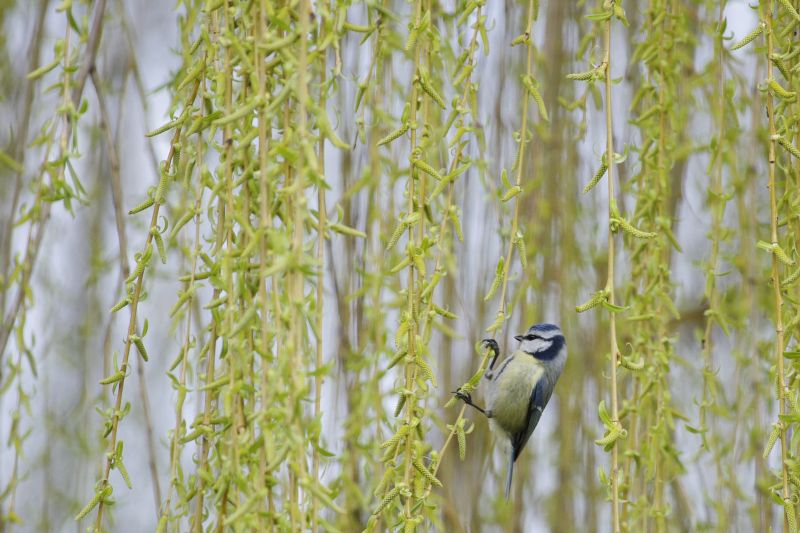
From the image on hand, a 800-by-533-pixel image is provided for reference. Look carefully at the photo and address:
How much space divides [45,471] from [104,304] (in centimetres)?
47

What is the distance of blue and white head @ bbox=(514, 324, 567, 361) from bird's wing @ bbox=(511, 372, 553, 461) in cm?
6

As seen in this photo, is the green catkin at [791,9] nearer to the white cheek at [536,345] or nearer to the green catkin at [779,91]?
the green catkin at [779,91]

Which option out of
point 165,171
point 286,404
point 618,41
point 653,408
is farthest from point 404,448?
point 618,41

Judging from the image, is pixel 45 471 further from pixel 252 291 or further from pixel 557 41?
pixel 557 41

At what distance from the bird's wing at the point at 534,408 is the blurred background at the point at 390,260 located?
0.06m

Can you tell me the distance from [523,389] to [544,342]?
0.71 ft

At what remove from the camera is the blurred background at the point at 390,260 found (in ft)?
4.45

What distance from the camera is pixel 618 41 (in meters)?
3.07

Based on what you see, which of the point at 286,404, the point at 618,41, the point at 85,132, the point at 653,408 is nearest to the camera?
the point at 286,404

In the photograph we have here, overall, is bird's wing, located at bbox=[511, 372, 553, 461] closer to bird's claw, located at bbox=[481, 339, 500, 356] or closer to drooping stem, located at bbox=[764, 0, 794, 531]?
bird's claw, located at bbox=[481, 339, 500, 356]

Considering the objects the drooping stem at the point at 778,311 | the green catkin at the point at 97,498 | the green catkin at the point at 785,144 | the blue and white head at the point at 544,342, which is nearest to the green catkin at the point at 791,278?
the drooping stem at the point at 778,311

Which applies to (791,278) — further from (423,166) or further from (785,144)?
(423,166)

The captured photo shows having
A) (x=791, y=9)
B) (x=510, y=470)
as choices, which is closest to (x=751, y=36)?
(x=791, y=9)

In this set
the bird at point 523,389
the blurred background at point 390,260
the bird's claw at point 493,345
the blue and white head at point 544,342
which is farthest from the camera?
the bird at point 523,389
